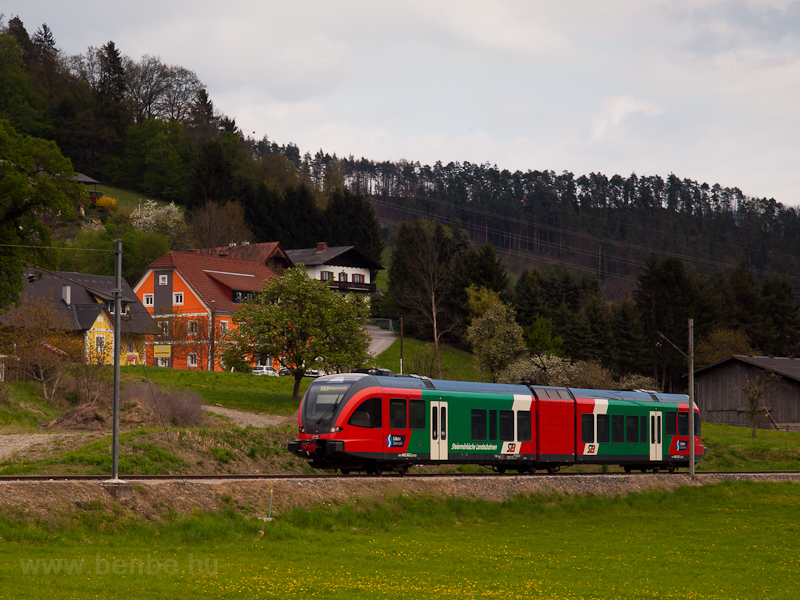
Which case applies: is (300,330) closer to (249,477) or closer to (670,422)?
(670,422)

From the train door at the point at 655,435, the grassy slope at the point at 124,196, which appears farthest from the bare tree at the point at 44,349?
the grassy slope at the point at 124,196

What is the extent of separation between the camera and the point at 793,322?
105500 millimetres

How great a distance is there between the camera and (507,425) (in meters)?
30.9

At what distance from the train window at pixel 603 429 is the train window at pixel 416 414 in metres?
9.57

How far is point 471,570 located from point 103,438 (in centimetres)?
1673

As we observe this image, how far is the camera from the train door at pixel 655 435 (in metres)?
37.2

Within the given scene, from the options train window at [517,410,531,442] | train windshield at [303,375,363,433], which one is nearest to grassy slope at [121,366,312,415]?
train window at [517,410,531,442]

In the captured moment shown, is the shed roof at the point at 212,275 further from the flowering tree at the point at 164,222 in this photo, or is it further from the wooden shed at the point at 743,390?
the wooden shed at the point at 743,390

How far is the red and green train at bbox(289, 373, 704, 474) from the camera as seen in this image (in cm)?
2616

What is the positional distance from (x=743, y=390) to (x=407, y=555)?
189 feet

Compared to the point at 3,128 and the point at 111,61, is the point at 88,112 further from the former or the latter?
the point at 3,128

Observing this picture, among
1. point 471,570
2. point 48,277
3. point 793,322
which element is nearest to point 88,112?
point 48,277

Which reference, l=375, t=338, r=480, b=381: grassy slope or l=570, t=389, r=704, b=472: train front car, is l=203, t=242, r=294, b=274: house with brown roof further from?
l=570, t=389, r=704, b=472: train front car

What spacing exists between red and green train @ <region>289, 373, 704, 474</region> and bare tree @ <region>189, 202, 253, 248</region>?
72.4 m
